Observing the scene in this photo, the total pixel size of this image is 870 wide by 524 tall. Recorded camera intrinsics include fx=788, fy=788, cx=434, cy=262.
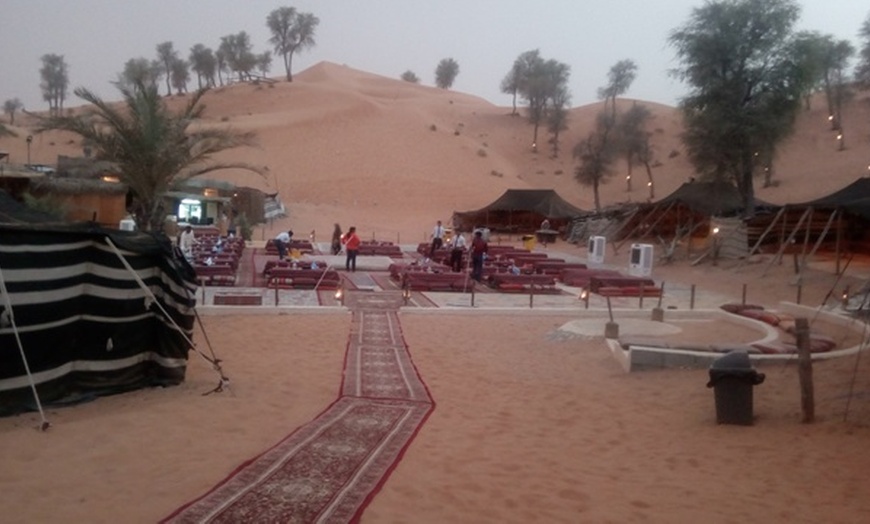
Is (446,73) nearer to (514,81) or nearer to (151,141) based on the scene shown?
(514,81)

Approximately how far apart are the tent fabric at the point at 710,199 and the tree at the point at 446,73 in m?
94.1

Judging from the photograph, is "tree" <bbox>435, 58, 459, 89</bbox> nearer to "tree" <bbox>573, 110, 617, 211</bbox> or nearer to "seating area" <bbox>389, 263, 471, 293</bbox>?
"tree" <bbox>573, 110, 617, 211</bbox>

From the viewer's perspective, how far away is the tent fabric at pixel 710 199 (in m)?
31.2

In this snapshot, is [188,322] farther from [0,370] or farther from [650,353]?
[650,353]

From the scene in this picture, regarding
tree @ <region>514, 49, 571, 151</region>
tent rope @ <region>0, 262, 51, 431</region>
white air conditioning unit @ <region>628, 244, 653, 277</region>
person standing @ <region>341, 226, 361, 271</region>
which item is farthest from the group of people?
tree @ <region>514, 49, 571, 151</region>

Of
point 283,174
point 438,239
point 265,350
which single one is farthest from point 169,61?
point 265,350

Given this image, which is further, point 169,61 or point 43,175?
point 169,61

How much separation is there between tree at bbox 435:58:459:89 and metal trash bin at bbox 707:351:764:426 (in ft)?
395

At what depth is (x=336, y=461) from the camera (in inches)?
266

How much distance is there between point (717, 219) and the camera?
2889 cm

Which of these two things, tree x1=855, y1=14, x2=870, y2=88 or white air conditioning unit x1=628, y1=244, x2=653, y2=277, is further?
tree x1=855, y1=14, x2=870, y2=88

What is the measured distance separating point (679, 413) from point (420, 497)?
4.28 metres

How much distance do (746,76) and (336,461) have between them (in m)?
32.7

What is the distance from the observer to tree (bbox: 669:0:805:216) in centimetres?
3384
